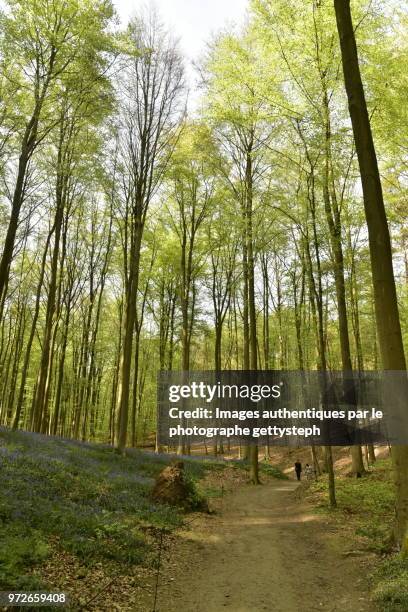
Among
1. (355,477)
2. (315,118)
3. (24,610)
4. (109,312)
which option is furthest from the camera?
(109,312)

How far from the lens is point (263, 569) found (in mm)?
7875

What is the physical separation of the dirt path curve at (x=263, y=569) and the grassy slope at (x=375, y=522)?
1.22 feet

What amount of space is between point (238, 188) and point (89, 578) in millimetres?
18428

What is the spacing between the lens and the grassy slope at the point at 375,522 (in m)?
5.90

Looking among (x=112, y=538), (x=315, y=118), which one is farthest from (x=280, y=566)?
(x=315, y=118)

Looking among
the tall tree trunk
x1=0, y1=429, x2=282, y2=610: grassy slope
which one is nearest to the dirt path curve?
x1=0, y1=429, x2=282, y2=610: grassy slope

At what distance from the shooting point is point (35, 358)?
3962 cm

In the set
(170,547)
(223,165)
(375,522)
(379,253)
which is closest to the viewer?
(379,253)

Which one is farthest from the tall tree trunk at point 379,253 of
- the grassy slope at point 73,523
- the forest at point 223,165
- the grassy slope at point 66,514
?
the grassy slope at point 66,514

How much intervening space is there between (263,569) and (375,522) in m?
4.16

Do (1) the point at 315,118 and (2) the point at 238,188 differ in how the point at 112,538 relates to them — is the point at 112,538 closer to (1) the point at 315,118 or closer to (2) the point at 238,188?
(1) the point at 315,118

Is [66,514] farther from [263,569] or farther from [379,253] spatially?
[379,253]

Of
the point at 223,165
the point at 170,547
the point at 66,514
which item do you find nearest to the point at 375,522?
the point at 170,547

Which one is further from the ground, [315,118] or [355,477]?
[315,118]
